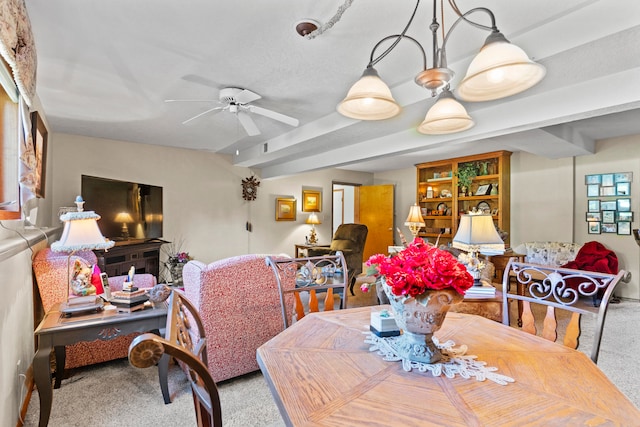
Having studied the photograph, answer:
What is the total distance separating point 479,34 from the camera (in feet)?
6.60

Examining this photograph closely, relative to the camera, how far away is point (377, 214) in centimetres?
741

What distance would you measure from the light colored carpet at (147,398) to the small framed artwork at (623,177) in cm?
303

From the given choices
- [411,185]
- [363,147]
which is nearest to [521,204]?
[411,185]

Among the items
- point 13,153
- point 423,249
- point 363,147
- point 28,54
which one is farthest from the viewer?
point 363,147

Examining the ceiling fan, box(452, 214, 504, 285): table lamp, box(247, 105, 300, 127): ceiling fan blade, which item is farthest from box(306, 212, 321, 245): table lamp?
box(452, 214, 504, 285): table lamp

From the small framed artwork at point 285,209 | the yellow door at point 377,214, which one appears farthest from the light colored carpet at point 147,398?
the yellow door at point 377,214

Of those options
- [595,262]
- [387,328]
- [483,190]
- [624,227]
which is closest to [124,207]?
[387,328]

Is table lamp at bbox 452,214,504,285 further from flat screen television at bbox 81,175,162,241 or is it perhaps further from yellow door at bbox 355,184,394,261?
yellow door at bbox 355,184,394,261

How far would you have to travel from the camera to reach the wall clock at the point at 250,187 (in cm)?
619

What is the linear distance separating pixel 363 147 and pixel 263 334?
9.01ft

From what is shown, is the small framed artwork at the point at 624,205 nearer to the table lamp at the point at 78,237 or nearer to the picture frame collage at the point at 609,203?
the picture frame collage at the point at 609,203

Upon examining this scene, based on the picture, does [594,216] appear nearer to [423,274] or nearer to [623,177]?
[623,177]

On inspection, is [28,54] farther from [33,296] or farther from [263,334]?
[263,334]

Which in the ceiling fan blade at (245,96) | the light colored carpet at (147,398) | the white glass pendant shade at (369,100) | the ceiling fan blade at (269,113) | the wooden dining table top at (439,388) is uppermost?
the ceiling fan blade at (245,96)
